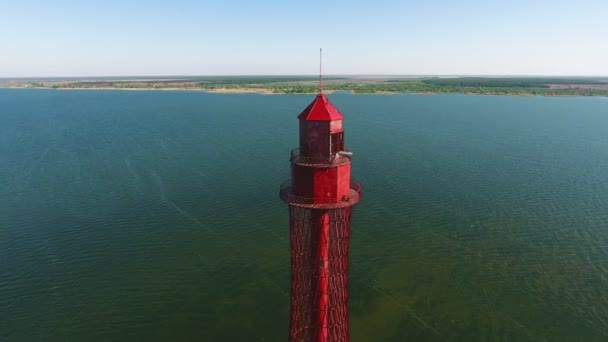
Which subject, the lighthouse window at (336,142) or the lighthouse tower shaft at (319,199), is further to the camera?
the lighthouse window at (336,142)

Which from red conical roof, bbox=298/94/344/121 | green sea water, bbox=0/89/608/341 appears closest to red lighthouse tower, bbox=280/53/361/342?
red conical roof, bbox=298/94/344/121

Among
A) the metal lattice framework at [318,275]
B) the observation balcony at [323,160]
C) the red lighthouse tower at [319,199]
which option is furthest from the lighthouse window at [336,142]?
the metal lattice framework at [318,275]

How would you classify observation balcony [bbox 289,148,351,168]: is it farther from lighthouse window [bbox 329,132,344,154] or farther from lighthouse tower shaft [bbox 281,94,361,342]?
lighthouse window [bbox 329,132,344,154]

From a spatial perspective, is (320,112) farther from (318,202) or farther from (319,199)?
(318,202)

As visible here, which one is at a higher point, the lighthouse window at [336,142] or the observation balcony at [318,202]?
the lighthouse window at [336,142]

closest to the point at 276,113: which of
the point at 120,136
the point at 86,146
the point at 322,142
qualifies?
the point at 120,136

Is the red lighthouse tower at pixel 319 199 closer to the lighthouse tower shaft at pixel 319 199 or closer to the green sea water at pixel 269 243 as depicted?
the lighthouse tower shaft at pixel 319 199

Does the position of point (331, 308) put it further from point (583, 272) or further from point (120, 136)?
point (120, 136)

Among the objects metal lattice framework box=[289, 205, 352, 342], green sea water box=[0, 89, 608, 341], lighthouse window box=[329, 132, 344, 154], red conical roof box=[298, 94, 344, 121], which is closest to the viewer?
red conical roof box=[298, 94, 344, 121]

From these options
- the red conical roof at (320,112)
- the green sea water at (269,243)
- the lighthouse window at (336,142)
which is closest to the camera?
the red conical roof at (320,112)
